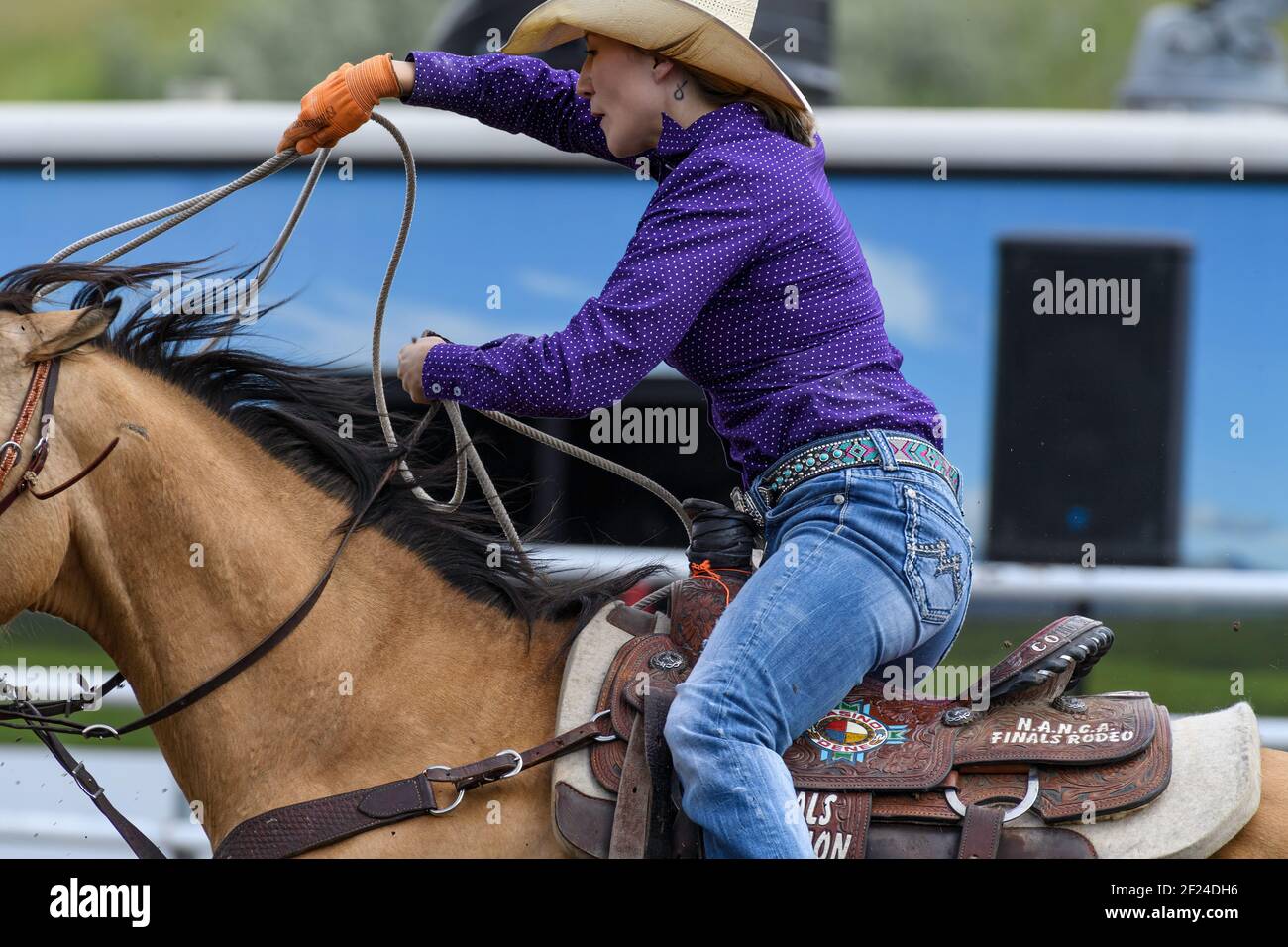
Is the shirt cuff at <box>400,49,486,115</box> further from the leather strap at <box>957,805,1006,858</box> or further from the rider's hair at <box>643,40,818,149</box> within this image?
the leather strap at <box>957,805,1006,858</box>

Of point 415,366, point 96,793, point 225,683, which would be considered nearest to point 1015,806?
point 415,366

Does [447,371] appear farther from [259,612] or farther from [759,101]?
[759,101]

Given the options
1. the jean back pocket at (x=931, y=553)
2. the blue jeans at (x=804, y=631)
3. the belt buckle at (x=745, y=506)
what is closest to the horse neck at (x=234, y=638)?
the blue jeans at (x=804, y=631)

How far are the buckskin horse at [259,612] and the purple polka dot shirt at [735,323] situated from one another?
1.37ft

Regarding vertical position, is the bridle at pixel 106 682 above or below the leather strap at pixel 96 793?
above

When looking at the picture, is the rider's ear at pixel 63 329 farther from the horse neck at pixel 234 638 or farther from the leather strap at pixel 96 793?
the leather strap at pixel 96 793

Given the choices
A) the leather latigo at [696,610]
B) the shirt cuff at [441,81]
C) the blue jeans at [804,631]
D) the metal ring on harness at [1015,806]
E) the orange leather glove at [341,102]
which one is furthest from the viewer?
the shirt cuff at [441,81]

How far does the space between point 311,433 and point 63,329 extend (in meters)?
0.49

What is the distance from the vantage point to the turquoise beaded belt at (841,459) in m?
2.38

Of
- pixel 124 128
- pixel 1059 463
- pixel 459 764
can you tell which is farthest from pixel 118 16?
pixel 459 764

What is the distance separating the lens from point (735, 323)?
243cm

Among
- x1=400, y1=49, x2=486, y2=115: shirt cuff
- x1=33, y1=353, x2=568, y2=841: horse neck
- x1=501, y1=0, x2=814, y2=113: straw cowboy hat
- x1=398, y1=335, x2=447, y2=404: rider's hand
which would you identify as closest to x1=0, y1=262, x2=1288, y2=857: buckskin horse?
x1=33, y1=353, x2=568, y2=841: horse neck

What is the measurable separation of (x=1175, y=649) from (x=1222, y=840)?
3.25 meters

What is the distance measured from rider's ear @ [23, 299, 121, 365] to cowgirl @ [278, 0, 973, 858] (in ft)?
1.79
